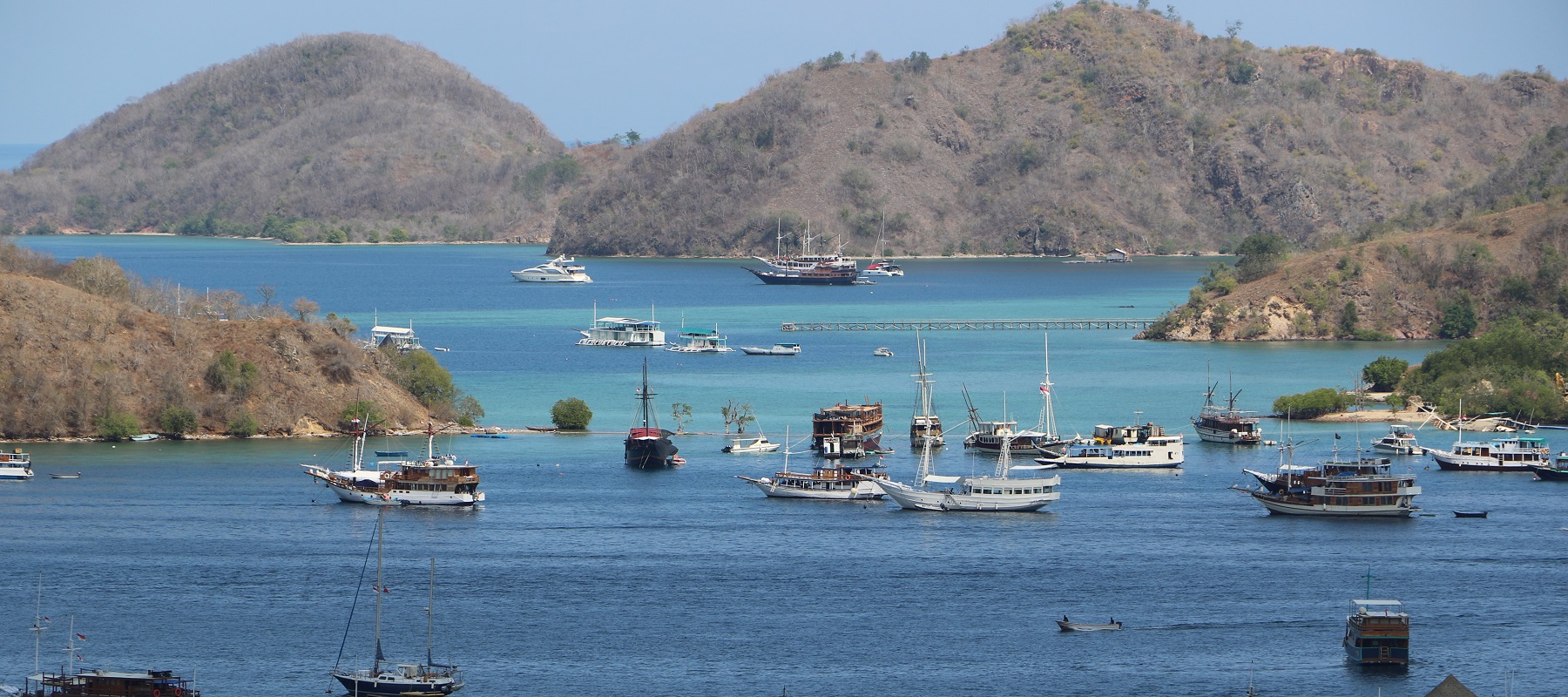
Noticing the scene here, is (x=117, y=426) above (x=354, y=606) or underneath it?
above

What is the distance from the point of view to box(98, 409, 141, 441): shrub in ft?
306

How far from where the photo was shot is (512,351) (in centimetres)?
14512

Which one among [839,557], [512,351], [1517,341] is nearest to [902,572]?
[839,557]

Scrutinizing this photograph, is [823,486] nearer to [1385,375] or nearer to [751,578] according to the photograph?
[751,578]

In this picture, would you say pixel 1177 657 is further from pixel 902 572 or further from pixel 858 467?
pixel 858 467

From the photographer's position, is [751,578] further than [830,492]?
Answer: No

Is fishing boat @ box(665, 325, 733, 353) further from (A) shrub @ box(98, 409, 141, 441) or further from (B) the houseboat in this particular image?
(B) the houseboat

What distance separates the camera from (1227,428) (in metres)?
98.9

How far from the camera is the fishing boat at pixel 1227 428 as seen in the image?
98625 millimetres

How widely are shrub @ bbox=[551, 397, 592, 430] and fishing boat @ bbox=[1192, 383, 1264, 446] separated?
99.2ft

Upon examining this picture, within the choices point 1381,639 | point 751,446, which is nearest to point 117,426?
point 751,446

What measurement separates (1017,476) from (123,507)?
36021 mm

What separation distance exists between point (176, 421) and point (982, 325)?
86.9m

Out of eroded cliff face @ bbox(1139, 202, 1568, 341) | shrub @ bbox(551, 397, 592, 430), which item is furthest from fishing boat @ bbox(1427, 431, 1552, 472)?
eroded cliff face @ bbox(1139, 202, 1568, 341)
